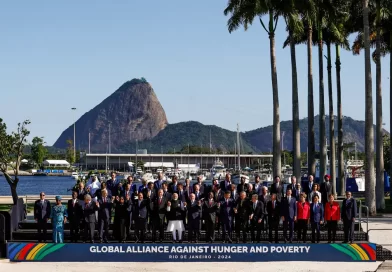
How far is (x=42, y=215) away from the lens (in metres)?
26.2

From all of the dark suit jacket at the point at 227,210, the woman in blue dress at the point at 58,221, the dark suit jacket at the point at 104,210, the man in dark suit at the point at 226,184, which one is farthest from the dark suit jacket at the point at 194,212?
the woman in blue dress at the point at 58,221

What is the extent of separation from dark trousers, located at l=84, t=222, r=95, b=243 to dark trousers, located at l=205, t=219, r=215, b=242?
376cm

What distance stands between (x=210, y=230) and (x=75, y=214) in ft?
14.9

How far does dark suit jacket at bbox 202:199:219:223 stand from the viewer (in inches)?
1014

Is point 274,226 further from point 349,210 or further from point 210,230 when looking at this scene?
point 349,210

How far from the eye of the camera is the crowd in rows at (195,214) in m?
25.7

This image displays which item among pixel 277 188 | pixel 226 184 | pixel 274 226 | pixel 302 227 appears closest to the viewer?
pixel 302 227

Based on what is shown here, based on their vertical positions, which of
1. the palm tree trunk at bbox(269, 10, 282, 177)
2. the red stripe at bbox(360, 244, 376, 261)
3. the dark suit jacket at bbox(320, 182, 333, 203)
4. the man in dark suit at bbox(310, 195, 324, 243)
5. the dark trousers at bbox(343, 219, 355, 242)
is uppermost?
the palm tree trunk at bbox(269, 10, 282, 177)

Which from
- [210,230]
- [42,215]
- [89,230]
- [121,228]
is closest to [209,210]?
[210,230]

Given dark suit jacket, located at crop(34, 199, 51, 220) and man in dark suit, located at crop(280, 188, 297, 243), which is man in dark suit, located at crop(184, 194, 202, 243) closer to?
man in dark suit, located at crop(280, 188, 297, 243)

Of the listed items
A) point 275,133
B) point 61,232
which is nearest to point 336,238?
point 61,232

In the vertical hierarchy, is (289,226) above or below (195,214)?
below

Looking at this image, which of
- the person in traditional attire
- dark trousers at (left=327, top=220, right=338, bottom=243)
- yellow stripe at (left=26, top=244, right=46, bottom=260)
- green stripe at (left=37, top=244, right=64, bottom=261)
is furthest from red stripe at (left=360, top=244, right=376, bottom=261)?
yellow stripe at (left=26, top=244, right=46, bottom=260)

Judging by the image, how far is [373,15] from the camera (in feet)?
145
